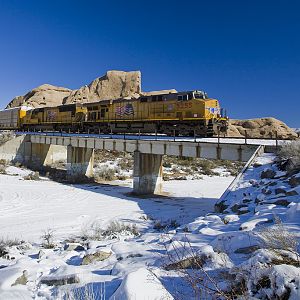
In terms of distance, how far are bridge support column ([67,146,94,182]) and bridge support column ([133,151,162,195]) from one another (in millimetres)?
7365

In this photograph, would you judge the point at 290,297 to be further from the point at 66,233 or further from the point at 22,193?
the point at 22,193

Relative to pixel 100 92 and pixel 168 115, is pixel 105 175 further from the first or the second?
pixel 100 92

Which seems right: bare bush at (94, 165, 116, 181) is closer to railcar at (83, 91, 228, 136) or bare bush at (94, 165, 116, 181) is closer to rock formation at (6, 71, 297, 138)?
railcar at (83, 91, 228, 136)

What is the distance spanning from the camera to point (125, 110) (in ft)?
76.5

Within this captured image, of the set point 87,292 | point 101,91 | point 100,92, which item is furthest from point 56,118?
point 101,91

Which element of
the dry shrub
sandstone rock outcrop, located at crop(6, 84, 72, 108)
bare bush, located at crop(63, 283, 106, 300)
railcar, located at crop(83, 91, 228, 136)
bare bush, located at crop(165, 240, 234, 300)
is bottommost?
bare bush, located at crop(63, 283, 106, 300)

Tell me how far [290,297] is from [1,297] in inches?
133

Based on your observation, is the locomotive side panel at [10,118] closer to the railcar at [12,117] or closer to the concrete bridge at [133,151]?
the railcar at [12,117]

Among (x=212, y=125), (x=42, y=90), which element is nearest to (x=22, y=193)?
(x=212, y=125)


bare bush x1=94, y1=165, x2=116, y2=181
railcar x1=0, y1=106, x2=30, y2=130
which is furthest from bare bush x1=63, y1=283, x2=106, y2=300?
railcar x1=0, y1=106, x2=30, y2=130

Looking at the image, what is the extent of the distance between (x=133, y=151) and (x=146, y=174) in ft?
5.85

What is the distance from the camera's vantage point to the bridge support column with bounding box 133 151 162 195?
19422 mm

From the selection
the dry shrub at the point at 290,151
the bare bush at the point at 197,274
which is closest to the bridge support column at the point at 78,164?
the dry shrub at the point at 290,151

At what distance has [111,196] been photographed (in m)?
17.9
